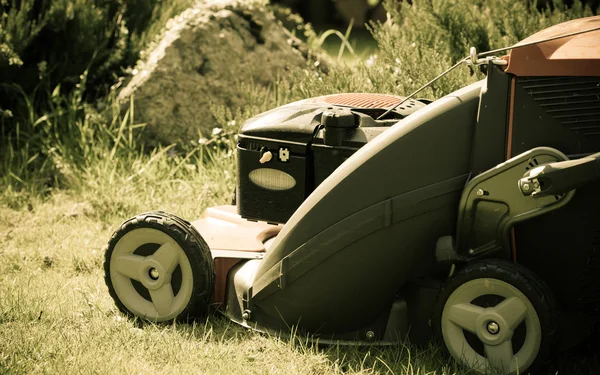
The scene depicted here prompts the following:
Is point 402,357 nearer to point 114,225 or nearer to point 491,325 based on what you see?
point 491,325

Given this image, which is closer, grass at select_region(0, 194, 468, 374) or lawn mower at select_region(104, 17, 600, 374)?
lawn mower at select_region(104, 17, 600, 374)

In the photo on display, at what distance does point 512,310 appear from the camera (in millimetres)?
2111

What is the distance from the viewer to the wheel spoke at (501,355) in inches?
85.0

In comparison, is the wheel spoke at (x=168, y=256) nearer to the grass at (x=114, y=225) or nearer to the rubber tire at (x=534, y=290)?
the grass at (x=114, y=225)

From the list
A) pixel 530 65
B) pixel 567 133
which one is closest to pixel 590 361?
pixel 567 133

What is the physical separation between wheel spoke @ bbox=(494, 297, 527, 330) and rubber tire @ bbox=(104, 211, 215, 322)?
37.3 inches

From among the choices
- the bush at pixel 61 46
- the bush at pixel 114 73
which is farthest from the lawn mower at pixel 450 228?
the bush at pixel 61 46

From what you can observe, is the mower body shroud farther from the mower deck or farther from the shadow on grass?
the mower deck

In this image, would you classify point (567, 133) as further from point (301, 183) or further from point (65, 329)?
point (65, 329)

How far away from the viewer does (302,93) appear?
407cm

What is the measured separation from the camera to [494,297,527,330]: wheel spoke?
6.89 ft

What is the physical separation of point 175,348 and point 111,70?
9.42ft

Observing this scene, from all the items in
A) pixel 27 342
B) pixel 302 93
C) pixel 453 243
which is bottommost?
pixel 27 342

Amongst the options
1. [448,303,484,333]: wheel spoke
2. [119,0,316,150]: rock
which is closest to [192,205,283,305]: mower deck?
[448,303,484,333]: wheel spoke
